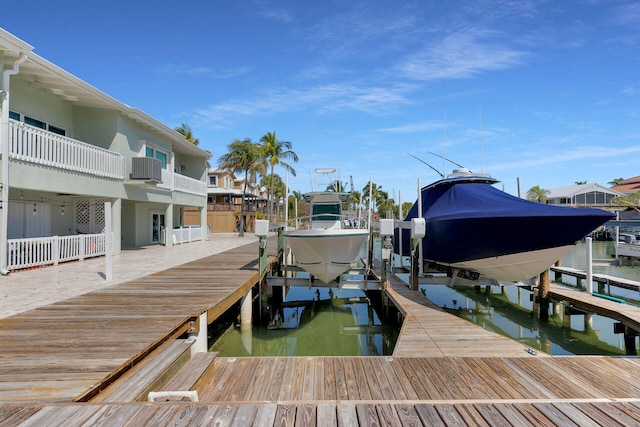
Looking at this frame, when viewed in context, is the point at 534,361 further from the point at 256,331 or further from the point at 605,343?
the point at 256,331

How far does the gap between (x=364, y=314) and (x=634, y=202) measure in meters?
62.1

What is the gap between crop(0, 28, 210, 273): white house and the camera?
1000cm

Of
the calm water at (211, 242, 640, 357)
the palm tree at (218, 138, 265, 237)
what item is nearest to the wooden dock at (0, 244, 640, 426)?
the calm water at (211, 242, 640, 357)

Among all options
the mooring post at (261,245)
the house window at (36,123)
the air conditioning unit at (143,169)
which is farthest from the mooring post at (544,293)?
the house window at (36,123)

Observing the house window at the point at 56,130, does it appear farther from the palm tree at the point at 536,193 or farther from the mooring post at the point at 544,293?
the palm tree at the point at 536,193

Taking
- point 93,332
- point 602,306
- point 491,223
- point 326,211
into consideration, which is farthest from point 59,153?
point 602,306

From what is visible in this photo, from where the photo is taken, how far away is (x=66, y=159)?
11.9 meters

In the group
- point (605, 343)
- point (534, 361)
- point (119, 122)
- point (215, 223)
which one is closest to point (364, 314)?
point (605, 343)

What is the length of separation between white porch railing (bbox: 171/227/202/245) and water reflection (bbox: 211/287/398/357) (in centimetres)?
947

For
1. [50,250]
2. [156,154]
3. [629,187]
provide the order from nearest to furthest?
1. [50,250]
2. [156,154]
3. [629,187]

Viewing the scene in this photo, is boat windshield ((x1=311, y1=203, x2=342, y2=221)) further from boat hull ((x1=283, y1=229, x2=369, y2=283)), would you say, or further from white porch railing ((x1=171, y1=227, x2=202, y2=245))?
white porch railing ((x1=171, y1=227, x2=202, y2=245))

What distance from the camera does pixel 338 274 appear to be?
1045cm

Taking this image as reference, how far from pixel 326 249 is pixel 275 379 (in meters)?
5.35

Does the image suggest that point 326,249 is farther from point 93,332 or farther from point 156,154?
point 156,154
